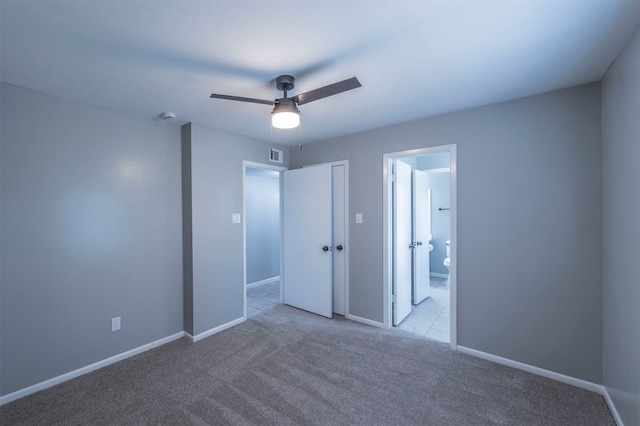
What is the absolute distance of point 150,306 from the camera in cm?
282

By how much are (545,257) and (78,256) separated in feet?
13.3

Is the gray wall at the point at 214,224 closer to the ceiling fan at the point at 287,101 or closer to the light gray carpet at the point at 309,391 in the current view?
the light gray carpet at the point at 309,391

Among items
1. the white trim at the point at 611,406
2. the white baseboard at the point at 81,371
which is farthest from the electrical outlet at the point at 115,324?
the white trim at the point at 611,406

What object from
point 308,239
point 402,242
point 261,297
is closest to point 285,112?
point 308,239

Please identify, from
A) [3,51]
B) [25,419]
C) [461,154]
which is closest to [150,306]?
[25,419]

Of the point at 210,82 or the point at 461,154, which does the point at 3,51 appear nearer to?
the point at 210,82

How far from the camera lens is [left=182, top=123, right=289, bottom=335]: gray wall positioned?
2988 mm

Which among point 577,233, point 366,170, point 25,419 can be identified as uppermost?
point 366,170

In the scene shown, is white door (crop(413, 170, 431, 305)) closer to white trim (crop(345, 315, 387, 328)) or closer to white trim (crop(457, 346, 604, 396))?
white trim (crop(345, 315, 387, 328))

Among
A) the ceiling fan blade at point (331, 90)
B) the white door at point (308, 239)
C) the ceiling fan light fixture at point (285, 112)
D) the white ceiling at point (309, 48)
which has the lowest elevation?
the white door at point (308, 239)

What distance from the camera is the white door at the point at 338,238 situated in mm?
3594

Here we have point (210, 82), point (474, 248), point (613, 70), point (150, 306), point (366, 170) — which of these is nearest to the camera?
point (613, 70)

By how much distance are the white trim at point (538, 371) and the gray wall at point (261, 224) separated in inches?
143

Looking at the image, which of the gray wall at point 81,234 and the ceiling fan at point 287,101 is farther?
the gray wall at point 81,234
